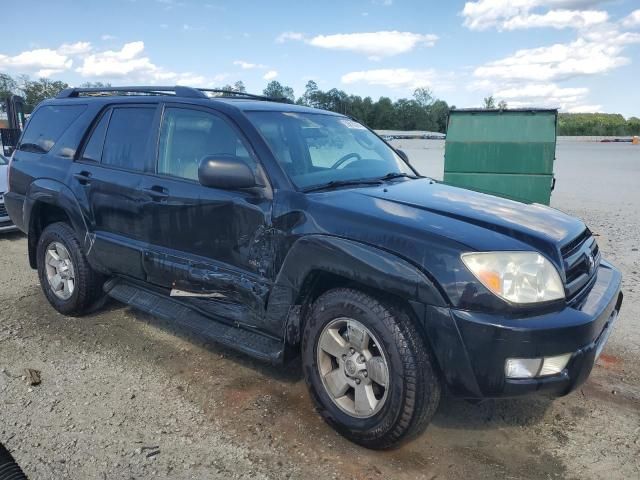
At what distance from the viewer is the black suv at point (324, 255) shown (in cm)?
253

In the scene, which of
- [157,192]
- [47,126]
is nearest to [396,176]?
[157,192]

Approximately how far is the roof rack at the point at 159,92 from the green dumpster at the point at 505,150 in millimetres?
5567

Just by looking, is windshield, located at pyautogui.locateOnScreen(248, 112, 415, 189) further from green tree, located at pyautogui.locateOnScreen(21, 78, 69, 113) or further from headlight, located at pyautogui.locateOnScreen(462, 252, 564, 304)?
green tree, located at pyautogui.locateOnScreen(21, 78, 69, 113)

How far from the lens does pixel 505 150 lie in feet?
30.4

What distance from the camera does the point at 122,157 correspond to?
414cm

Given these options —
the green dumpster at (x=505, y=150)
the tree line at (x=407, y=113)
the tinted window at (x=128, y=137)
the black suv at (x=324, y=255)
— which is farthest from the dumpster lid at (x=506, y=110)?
the tree line at (x=407, y=113)

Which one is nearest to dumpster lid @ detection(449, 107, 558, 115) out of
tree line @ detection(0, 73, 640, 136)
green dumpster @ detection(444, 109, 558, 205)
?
green dumpster @ detection(444, 109, 558, 205)

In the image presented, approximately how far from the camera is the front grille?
2.72 meters

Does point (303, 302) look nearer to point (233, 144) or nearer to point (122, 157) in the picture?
point (233, 144)

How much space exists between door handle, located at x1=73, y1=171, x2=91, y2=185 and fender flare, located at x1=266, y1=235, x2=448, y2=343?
208 cm

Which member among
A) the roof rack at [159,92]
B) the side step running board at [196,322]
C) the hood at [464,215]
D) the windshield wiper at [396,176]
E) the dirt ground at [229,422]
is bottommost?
the dirt ground at [229,422]

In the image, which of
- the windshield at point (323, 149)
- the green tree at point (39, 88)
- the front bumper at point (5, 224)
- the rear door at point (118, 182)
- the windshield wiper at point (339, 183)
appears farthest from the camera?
the green tree at point (39, 88)

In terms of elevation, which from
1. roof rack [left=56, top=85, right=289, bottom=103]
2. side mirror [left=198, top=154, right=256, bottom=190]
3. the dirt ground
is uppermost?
roof rack [left=56, top=85, right=289, bottom=103]

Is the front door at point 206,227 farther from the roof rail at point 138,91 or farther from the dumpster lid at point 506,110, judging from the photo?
the dumpster lid at point 506,110
